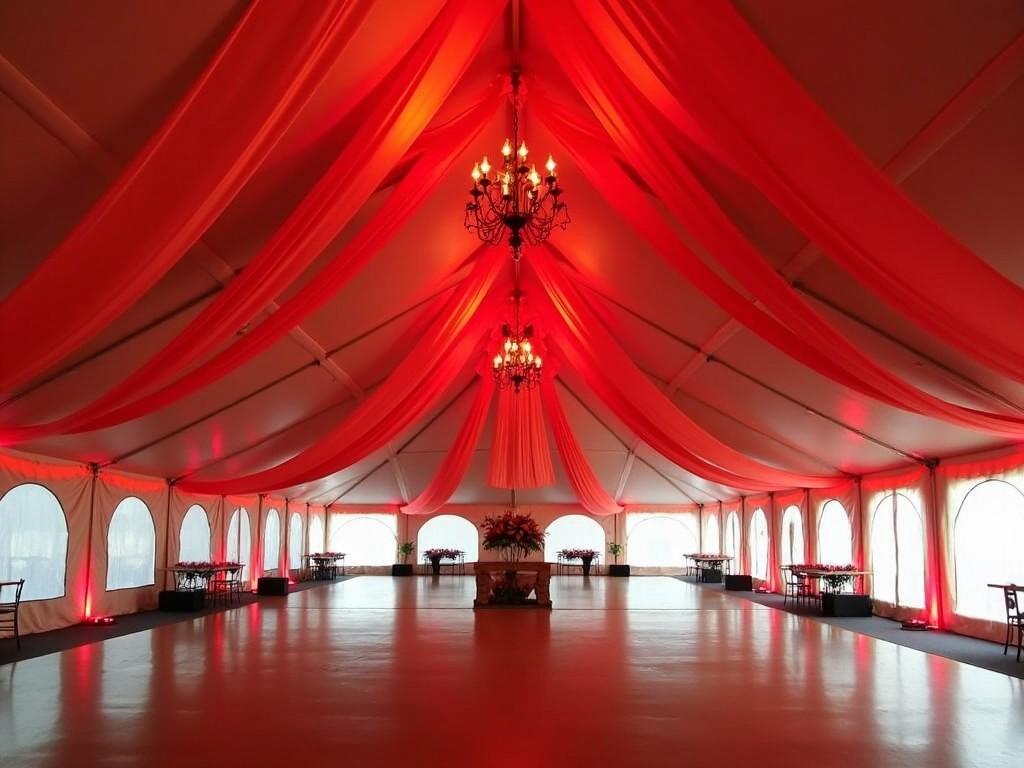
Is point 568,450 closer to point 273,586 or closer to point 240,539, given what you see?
point 273,586

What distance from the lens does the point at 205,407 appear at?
10508mm

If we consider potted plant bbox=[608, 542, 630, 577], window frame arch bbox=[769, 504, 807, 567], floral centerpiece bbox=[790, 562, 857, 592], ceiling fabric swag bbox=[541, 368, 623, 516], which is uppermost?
ceiling fabric swag bbox=[541, 368, 623, 516]

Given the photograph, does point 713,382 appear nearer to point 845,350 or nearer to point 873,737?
point 845,350

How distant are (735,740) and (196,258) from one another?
18.3ft

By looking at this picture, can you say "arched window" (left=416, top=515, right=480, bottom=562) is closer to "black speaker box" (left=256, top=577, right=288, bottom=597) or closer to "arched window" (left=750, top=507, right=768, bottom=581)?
"black speaker box" (left=256, top=577, right=288, bottom=597)

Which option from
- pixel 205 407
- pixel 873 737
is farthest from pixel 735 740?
pixel 205 407

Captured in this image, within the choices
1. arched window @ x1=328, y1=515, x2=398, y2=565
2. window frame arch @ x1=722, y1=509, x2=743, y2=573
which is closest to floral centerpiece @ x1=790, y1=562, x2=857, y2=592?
window frame arch @ x1=722, y1=509, x2=743, y2=573

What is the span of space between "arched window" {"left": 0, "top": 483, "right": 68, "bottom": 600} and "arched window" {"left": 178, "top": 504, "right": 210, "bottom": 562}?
3.66 meters

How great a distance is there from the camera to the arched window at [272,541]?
18625 millimetres

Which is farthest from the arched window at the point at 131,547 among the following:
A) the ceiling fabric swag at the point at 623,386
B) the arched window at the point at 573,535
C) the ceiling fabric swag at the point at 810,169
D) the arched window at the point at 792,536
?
the arched window at the point at 573,535

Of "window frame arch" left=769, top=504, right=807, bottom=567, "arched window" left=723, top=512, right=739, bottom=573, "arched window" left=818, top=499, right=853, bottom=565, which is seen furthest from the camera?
"arched window" left=723, top=512, right=739, bottom=573

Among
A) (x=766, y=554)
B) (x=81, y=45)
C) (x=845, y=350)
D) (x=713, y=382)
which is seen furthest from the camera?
(x=766, y=554)

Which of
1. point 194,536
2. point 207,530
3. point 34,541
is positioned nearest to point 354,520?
point 207,530

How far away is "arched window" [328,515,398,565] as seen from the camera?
78.7 feet
